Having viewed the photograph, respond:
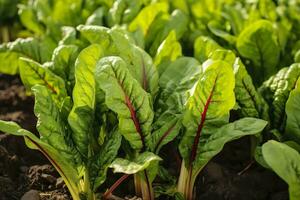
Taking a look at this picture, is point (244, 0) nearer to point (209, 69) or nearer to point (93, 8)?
point (93, 8)

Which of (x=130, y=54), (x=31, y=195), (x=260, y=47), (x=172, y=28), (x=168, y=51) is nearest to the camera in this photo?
(x=31, y=195)

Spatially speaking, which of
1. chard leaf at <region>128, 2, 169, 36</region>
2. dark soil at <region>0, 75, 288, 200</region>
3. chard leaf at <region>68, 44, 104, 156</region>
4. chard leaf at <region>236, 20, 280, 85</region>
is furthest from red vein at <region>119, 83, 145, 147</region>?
chard leaf at <region>128, 2, 169, 36</region>

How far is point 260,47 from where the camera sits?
231cm

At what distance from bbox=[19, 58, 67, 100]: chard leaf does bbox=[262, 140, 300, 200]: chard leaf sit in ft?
2.79

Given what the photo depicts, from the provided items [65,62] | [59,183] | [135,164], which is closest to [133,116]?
[135,164]

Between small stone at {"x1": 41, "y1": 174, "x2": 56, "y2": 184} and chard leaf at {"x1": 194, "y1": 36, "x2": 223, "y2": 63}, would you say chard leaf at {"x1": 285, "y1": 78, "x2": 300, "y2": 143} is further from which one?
small stone at {"x1": 41, "y1": 174, "x2": 56, "y2": 184}

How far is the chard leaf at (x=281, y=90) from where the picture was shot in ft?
6.45

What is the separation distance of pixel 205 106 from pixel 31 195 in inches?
26.2

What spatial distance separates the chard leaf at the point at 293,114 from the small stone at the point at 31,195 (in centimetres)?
90

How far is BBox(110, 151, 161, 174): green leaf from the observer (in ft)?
5.27

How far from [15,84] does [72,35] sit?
70 centimetres

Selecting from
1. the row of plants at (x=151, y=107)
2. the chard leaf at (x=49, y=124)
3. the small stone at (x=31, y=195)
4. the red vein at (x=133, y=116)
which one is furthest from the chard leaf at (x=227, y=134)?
the small stone at (x=31, y=195)

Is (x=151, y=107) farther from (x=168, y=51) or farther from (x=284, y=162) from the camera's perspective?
(x=284, y=162)

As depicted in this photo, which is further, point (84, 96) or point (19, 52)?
point (19, 52)
